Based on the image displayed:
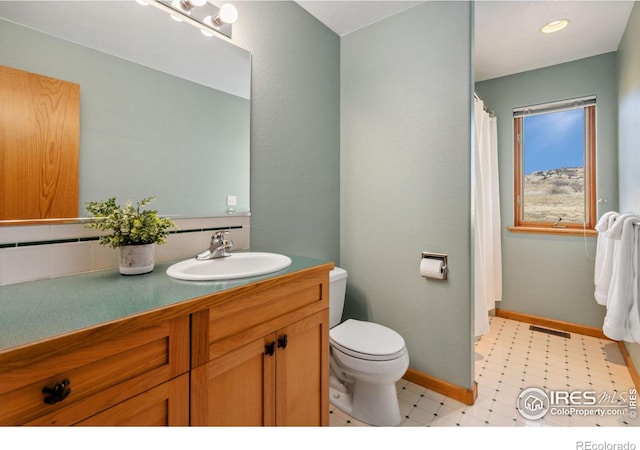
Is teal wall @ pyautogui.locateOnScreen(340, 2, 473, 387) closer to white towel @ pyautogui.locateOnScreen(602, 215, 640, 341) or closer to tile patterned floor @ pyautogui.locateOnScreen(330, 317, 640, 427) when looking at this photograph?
tile patterned floor @ pyautogui.locateOnScreen(330, 317, 640, 427)

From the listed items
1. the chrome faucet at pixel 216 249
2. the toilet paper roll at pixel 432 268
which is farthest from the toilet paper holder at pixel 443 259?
the chrome faucet at pixel 216 249

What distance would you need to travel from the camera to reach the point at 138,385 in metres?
0.69

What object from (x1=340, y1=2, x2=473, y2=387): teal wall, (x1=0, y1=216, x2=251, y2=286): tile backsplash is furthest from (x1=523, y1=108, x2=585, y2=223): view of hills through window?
(x1=0, y1=216, x2=251, y2=286): tile backsplash

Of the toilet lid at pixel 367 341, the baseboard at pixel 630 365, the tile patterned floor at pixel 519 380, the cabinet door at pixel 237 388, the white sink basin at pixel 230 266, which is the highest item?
the white sink basin at pixel 230 266

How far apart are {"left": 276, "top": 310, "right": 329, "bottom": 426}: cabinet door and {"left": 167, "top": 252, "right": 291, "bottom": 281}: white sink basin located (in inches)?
9.9

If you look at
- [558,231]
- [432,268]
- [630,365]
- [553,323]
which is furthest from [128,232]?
[553,323]

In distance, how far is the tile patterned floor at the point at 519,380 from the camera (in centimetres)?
155

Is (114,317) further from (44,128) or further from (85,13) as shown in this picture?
(85,13)

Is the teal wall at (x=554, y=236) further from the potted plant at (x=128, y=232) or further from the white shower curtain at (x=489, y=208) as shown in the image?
the potted plant at (x=128, y=232)

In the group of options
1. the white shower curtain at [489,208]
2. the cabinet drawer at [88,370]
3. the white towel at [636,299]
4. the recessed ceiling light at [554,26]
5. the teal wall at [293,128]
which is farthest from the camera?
the white shower curtain at [489,208]

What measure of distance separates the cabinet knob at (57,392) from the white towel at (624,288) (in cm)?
219

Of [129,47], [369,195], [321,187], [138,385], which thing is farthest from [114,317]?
[369,195]

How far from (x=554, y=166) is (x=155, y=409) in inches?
134

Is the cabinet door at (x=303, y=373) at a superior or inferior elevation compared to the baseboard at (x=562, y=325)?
superior
